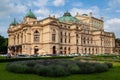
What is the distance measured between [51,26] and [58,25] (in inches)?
185

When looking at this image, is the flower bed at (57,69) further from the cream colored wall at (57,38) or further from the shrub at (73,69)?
the cream colored wall at (57,38)

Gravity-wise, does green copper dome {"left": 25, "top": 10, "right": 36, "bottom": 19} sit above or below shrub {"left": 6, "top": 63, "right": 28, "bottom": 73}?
above

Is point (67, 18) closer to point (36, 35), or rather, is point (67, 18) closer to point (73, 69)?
point (36, 35)

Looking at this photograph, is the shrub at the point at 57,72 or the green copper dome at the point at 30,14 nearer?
the shrub at the point at 57,72

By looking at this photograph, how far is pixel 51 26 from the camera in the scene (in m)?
83.4

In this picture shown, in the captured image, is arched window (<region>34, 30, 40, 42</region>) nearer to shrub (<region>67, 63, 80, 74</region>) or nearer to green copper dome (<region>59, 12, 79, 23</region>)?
green copper dome (<region>59, 12, 79, 23</region>)

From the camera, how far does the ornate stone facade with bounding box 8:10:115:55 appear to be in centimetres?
8488

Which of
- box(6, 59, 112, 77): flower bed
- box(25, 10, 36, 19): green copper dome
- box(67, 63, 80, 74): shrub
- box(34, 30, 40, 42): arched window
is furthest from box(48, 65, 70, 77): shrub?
box(25, 10, 36, 19): green copper dome

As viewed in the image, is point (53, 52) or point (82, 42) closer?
point (53, 52)

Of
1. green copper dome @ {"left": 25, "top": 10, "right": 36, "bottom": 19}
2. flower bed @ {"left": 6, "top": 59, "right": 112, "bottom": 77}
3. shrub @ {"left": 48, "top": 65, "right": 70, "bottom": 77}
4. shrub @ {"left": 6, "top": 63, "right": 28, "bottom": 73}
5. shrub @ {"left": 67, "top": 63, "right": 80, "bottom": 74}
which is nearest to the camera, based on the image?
shrub @ {"left": 48, "top": 65, "right": 70, "bottom": 77}

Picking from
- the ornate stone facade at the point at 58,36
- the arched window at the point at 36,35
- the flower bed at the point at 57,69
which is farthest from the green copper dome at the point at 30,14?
the flower bed at the point at 57,69

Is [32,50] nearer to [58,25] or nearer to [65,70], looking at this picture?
[58,25]

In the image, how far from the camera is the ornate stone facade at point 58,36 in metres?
84.9

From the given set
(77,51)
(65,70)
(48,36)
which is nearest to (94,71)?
(65,70)
